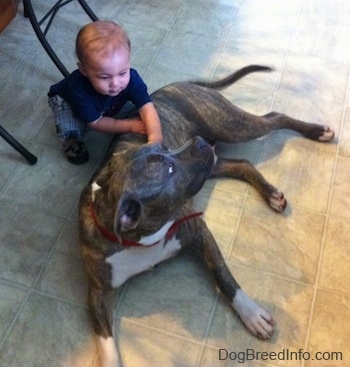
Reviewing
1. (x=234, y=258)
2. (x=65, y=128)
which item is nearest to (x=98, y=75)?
(x=65, y=128)

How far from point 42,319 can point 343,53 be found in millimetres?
1910

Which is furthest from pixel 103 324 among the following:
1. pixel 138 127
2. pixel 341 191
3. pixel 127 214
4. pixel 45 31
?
pixel 45 31

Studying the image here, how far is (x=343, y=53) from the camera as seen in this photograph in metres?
2.75

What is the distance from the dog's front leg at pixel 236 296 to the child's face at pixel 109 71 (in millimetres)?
603

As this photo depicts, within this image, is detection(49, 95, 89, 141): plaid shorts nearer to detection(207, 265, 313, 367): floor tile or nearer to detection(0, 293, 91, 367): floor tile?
detection(0, 293, 91, 367): floor tile

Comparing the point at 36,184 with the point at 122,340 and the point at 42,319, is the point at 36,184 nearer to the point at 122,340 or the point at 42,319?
the point at 42,319

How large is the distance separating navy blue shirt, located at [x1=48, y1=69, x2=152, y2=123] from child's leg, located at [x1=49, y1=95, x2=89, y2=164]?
6 centimetres

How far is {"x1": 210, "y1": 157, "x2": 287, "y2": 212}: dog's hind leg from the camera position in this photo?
6.89 ft

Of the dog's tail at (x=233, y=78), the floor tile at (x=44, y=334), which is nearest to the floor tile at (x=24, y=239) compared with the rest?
the floor tile at (x=44, y=334)

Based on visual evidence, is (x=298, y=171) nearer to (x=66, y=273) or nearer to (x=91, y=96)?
(x=91, y=96)

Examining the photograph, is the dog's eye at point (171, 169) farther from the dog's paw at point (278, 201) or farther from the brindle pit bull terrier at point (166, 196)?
the dog's paw at point (278, 201)

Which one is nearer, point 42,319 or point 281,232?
point 42,319

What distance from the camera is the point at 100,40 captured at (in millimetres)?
1862

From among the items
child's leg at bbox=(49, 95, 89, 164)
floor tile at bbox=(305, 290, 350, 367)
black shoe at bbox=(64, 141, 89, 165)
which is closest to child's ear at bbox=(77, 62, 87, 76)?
child's leg at bbox=(49, 95, 89, 164)
